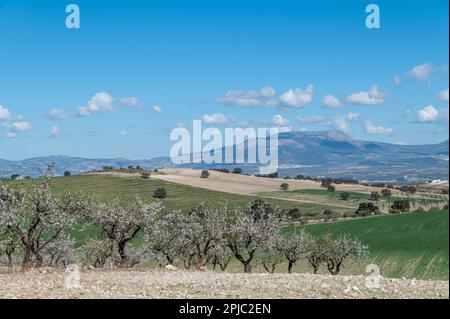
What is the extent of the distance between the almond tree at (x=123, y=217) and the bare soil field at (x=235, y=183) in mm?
111930

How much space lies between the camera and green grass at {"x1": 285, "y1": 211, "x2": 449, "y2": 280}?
74.7 meters

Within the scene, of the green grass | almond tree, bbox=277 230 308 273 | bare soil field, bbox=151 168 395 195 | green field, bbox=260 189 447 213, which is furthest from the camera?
bare soil field, bbox=151 168 395 195

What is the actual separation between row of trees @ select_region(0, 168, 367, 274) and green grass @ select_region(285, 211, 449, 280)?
50.1ft

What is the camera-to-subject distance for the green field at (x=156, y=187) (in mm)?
135750

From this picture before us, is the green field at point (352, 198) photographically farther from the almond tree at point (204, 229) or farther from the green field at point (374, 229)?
the almond tree at point (204, 229)

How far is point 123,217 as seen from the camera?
136ft

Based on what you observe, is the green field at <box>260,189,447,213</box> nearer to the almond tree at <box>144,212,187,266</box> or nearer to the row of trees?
the row of trees

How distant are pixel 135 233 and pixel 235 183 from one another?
427 ft

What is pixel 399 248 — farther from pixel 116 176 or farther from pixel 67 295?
pixel 116 176

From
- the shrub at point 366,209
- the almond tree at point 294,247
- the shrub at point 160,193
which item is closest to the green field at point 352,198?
the shrub at point 366,209

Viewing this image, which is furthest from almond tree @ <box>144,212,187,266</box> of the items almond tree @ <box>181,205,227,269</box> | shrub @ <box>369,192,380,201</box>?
shrub @ <box>369,192,380,201</box>

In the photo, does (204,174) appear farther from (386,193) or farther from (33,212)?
(33,212)

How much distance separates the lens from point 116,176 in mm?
169000

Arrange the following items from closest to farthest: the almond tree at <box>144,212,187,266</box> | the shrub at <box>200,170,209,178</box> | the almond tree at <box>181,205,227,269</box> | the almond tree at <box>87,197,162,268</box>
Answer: the almond tree at <box>87,197,162,268</box> < the almond tree at <box>181,205,227,269</box> < the almond tree at <box>144,212,187,266</box> < the shrub at <box>200,170,209,178</box>
